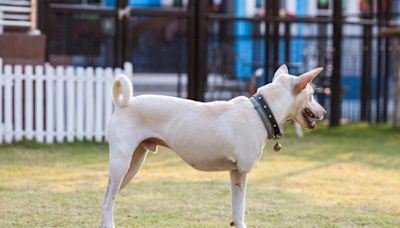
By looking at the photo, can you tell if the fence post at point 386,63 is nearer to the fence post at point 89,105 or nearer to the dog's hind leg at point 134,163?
the fence post at point 89,105

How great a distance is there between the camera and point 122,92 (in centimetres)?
571

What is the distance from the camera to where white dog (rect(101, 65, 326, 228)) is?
5.59 metres

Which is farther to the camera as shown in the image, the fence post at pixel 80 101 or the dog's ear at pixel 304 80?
the fence post at pixel 80 101

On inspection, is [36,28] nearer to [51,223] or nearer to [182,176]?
[182,176]

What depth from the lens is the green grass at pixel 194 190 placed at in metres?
6.79

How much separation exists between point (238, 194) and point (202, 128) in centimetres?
61

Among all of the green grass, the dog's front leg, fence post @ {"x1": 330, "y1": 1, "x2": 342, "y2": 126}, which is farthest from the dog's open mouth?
fence post @ {"x1": 330, "y1": 1, "x2": 342, "y2": 126}

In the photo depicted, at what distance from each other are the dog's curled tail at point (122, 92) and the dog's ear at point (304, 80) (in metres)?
1.21

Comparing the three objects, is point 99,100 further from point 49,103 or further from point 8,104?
point 8,104

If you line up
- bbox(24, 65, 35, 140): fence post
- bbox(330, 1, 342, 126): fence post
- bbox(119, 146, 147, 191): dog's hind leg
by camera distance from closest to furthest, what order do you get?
bbox(119, 146, 147, 191): dog's hind leg
bbox(24, 65, 35, 140): fence post
bbox(330, 1, 342, 126): fence post

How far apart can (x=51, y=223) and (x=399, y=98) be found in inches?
483

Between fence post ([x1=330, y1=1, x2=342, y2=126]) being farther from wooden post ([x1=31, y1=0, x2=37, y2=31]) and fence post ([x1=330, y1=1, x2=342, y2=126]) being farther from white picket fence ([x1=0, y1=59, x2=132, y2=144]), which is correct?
wooden post ([x1=31, y1=0, x2=37, y2=31])

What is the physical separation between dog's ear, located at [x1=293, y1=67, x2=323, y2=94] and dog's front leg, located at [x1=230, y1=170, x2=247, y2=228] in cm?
75

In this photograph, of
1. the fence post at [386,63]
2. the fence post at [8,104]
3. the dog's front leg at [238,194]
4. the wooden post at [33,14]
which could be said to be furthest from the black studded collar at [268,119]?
the fence post at [386,63]
